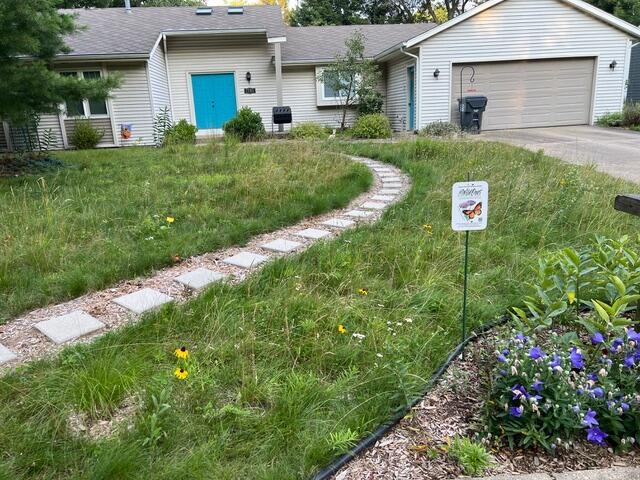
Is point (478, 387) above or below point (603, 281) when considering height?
below

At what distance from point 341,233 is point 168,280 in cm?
159

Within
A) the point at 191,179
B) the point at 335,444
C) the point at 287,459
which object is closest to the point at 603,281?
the point at 335,444

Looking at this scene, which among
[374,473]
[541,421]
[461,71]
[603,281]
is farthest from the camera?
[461,71]

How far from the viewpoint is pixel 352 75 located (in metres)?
13.8

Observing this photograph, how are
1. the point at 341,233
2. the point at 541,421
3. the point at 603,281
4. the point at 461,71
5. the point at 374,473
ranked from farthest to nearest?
the point at 461,71, the point at 341,233, the point at 603,281, the point at 541,421, the point at 374,473

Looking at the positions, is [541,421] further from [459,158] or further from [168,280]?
[459,158]

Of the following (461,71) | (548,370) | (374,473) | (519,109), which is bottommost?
(374,473)

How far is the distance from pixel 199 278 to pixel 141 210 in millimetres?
1915

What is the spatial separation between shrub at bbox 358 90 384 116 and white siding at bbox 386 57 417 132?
593mm

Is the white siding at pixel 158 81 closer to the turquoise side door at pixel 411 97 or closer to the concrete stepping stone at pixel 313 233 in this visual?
the turquoise side door at pixel 411 97

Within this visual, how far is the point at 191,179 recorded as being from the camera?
630 centimetres

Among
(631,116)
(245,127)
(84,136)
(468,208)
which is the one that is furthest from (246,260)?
(631,116)

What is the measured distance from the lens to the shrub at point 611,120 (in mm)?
13445

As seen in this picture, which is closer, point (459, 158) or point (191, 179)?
point (191, 179)
